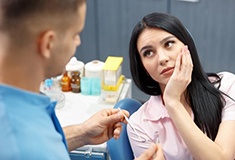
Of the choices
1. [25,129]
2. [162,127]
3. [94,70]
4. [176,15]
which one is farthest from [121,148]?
[176,15]

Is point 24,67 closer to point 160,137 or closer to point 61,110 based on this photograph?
point 160,137

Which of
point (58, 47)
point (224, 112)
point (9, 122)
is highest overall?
point (58, 47)

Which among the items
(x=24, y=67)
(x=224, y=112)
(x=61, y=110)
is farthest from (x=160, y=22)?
(x=24, y=67)

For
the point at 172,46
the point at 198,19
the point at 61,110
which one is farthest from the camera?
the point at 198,19

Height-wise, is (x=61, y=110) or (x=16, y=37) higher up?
(x=16, y=37)

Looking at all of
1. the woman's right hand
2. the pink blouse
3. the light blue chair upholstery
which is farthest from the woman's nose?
the woman's right hand

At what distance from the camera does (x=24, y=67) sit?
974 millimetres

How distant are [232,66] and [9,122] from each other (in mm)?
2458

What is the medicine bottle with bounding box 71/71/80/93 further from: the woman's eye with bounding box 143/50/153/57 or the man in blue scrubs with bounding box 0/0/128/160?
the man in blue scrubs with bounding box 0/0/128/160

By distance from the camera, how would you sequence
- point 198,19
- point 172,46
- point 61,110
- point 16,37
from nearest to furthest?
point 16,37 < point 172,46 < point 61,110 < point 198,19

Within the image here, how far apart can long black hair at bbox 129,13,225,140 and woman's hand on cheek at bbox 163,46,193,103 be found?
0.35ft

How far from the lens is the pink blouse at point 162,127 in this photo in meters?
1.74

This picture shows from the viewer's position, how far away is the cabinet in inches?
120

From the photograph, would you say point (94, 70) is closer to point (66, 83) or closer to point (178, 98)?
point (66, 83)
